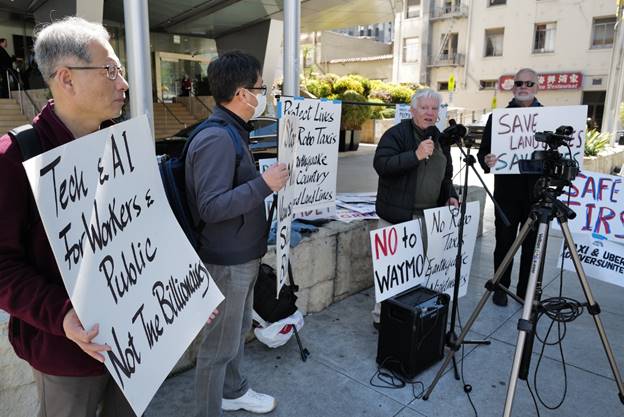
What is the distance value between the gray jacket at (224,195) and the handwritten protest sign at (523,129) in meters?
2.45

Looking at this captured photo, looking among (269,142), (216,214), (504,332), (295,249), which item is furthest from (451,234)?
(269,142)

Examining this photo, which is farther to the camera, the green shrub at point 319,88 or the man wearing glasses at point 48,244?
the green shrub at point 319,88

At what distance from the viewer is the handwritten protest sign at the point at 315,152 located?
11.8 ft

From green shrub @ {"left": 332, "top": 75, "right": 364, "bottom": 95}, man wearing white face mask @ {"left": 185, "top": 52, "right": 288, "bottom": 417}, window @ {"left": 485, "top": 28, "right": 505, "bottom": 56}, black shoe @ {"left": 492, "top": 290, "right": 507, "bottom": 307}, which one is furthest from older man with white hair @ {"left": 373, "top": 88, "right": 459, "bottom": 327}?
window @ {"left": 485, "top": 28, "right": 505, "bottom": 56}

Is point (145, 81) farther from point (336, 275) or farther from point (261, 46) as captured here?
point (261, 46)

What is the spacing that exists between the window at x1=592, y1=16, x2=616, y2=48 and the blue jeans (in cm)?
3182

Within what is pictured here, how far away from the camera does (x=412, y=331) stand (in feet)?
9.31

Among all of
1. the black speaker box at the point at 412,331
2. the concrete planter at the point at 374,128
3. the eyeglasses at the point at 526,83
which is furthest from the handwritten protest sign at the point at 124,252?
the concrete planter at the point at 374,128

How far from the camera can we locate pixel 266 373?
297 centimetres

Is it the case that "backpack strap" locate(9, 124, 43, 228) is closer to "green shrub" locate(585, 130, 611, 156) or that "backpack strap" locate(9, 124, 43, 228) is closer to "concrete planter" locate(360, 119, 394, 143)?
Answer: "green shrub" locate(585, 130, 611, 156)

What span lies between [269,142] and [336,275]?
5.14 m

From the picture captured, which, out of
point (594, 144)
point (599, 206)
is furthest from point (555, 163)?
point (594, 144)

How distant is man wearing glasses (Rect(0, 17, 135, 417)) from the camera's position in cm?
119

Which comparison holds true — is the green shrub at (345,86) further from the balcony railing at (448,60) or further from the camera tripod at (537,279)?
the balcony railing at (448,60)
